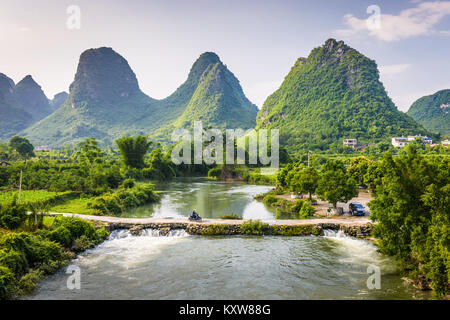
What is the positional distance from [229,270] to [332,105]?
114 m

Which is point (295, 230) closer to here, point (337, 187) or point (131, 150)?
point (337, 187)

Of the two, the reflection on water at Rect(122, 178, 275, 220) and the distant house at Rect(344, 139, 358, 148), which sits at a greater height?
the distant house at Rect(344, 139, 358, 148)

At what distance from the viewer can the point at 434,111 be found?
155 m

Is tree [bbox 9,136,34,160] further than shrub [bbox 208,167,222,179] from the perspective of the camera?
Yes

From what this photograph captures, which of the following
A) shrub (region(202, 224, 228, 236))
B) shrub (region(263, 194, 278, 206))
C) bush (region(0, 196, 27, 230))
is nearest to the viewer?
bush (region(0, 196, 27, 230))

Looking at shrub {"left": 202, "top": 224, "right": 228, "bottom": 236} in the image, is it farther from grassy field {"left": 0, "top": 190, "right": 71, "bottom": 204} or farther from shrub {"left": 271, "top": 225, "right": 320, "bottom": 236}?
grassy field {"left": 0, "top": 190, "right": 71, "bottom": 204}

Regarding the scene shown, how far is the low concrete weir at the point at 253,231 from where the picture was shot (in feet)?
65.0

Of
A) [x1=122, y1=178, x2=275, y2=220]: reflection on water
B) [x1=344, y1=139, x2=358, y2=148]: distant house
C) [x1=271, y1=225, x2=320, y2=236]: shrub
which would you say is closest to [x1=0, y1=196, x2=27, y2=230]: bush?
[x1=122, y1=178, x2=275, y2=220]: reflection on water

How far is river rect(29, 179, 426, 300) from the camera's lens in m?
12.2

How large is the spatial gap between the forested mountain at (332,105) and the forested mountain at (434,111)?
3895 centimetres

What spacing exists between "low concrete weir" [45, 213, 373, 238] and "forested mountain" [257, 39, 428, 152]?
7072 cm

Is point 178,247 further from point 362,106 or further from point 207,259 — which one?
point 362,106

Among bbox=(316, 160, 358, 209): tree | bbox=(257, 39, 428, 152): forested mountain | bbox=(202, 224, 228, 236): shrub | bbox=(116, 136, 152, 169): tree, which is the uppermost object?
bbox=(257, 39, 428, 152): forested mountain
